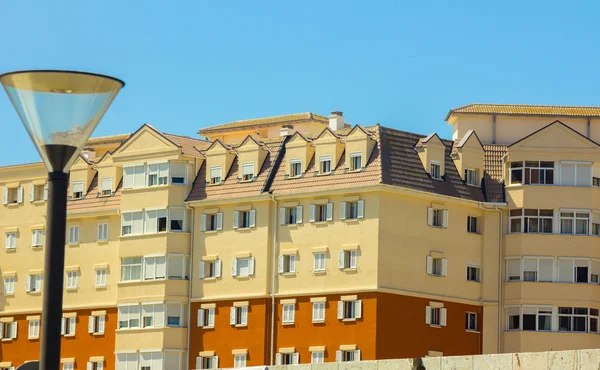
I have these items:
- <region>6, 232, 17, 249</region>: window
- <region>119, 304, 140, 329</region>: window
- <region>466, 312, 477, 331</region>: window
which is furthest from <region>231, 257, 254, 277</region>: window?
<region>6, 232, 17, 249</region>: window

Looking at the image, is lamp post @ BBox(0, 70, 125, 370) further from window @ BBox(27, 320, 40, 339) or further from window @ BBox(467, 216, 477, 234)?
window @ BBox(27, 320, 40, 339)

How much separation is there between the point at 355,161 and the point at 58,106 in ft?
207

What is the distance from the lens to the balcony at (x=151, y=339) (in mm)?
82062

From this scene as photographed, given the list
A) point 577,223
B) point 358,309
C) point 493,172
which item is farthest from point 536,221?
point 358,309

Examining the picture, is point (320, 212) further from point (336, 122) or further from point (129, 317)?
point (129, 317)

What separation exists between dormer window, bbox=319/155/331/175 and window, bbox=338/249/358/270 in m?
5.16

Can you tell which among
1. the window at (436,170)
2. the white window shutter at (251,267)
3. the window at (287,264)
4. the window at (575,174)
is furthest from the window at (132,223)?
the window at (575,174)

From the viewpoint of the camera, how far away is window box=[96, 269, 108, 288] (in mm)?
86938

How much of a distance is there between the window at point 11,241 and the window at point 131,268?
34.8 ft

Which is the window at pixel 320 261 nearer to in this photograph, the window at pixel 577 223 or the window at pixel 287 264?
the window at pixel 287 264

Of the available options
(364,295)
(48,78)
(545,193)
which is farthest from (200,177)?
(48,78)

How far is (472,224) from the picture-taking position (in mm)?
80750

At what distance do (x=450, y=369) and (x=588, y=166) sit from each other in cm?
4505

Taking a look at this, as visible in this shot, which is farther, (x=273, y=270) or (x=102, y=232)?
(x=102, y=232)
